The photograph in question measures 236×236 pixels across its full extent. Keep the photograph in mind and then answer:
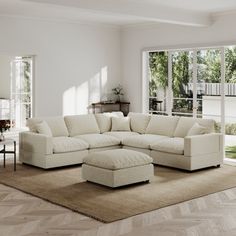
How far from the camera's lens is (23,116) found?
10.5 m

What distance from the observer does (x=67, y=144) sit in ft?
24.3

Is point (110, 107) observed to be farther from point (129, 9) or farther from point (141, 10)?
point (129, 9)

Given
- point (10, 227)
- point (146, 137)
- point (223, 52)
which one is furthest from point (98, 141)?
point (10, 227)

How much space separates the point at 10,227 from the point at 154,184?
2440 mm

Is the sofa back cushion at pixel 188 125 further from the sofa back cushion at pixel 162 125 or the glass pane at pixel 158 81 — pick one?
the glass pane at pixel 158 81

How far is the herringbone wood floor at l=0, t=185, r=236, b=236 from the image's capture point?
14.3 feet

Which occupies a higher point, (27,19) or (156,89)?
(27,19)

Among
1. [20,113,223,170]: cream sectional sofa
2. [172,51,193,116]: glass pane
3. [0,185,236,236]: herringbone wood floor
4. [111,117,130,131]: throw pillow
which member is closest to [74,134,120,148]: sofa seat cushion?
[20,113,223,170]: cream sectional sofa

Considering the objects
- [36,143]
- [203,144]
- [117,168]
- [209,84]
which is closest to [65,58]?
[36,143]

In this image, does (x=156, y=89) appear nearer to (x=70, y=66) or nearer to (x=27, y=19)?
(x=70, y=66)

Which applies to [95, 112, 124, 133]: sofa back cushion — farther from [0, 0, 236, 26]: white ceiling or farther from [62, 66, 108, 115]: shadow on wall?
[0, 0, 236, 26]: white ceiling

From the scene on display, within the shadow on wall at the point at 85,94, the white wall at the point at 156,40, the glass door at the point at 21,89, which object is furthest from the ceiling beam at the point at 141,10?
the glass door at the point at 21,89

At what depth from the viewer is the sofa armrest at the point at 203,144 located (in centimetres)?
706

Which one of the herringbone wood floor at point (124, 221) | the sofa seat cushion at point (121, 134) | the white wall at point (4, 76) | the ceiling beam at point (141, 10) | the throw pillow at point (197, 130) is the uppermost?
the ceiling beam at point (141, 10)
